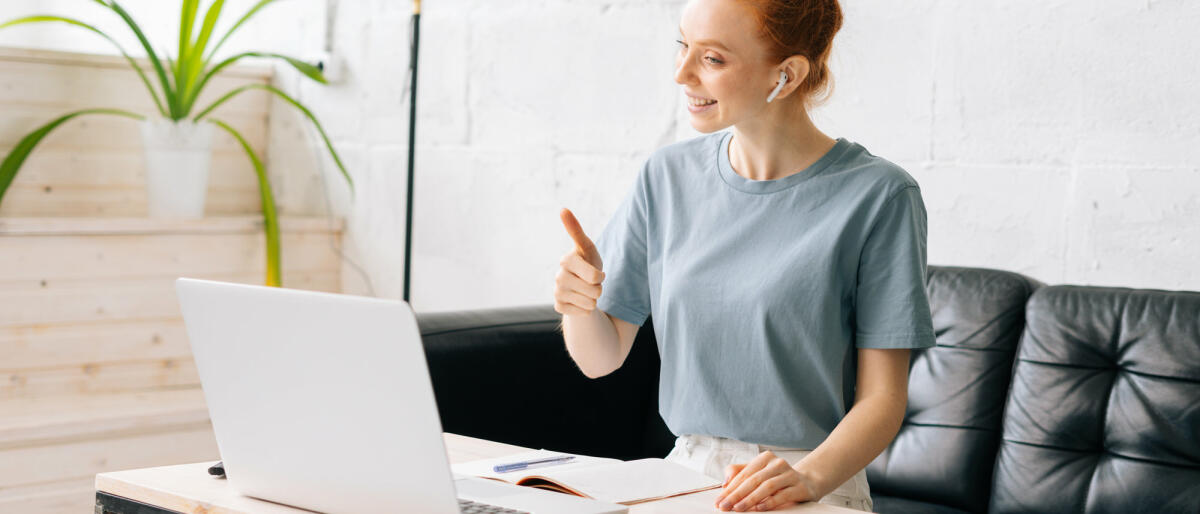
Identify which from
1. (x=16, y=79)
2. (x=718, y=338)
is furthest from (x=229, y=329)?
(x=16, y=79)

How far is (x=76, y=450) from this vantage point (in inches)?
115

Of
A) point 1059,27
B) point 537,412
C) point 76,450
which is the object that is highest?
point 1059,27

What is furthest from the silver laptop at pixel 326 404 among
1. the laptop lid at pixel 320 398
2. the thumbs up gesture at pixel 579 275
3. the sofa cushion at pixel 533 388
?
the sofa cushion at pixel 533 388

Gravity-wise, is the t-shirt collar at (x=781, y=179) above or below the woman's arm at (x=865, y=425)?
above

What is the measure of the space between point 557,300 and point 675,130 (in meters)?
1.54

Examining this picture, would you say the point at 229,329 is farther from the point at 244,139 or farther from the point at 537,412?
the point at 244,139

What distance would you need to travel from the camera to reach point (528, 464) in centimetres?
123

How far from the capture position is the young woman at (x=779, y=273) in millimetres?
1427

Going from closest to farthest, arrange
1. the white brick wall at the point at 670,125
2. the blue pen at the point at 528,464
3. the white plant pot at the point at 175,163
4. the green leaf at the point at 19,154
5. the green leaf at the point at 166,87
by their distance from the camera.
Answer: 1. the blue pen at the point at 528,464
2. the white brick wall at the point at 670,125
3. the green leaf at the point at 19,154
4. the green leaf at the point at 166,87
5. the white plant pot at the point at 175,163

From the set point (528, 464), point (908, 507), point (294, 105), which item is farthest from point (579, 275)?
point (294, 105)

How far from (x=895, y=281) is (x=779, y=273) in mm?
134

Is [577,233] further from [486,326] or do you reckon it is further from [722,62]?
[486,326]

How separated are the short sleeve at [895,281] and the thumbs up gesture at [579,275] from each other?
340 millimetres

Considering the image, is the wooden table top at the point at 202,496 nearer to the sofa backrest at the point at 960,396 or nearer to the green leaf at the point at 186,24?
the sofa backrest at the point at 960,396
